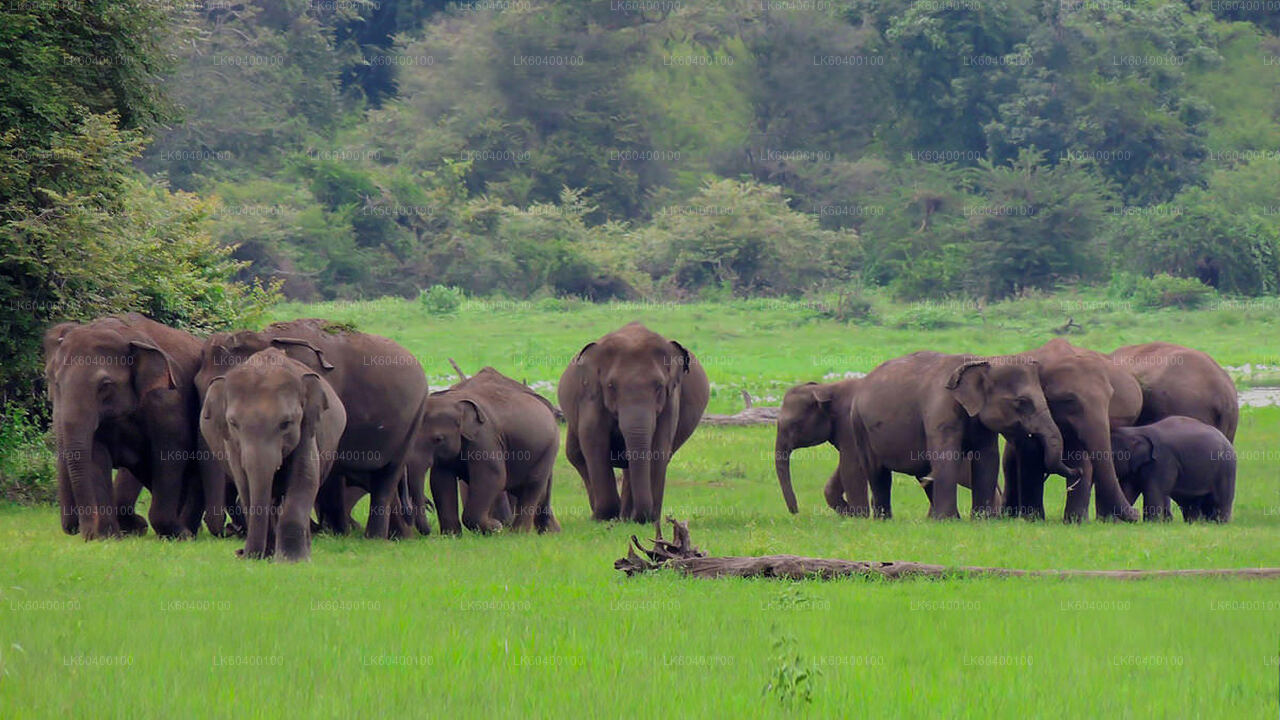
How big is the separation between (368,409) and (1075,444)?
7.47 m

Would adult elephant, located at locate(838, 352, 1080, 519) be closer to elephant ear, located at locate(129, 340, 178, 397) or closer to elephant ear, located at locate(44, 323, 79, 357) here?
elephant ear, located at locate(129, 340, 178, 397)

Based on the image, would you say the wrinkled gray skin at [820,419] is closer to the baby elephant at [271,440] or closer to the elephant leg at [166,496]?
the elephant leg at [166,496]

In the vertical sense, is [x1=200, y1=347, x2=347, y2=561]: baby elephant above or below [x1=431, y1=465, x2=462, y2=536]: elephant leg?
above

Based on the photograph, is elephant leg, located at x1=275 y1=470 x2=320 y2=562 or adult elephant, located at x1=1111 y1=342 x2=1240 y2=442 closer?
elephant leg, located at x1=275 y1=470 x2=320 y2=562

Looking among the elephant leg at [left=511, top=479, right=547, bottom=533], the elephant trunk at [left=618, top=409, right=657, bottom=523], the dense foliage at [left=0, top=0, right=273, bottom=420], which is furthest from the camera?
the dense foliage at [left=0, top=0, right=273, bottom=420]

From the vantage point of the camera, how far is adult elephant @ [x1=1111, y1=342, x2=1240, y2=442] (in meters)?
22.3

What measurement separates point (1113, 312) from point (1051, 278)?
298 inches

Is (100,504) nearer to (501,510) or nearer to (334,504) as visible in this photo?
(334,504)

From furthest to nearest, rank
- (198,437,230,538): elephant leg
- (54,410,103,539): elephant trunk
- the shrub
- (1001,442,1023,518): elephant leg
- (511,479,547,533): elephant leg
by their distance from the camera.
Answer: the shrub < (1001,442,1023,518): elephant leg < (511,479,547,533): elephant leg < (198,437,230,538): elephant leg < (54,410,103,539): elephant trunk

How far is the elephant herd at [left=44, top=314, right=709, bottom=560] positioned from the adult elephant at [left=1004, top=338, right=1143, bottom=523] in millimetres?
3763

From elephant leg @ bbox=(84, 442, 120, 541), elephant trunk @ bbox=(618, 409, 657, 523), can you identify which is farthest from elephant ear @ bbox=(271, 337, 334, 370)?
elephant trunk @ bbox=(618, 409, 657, 523)

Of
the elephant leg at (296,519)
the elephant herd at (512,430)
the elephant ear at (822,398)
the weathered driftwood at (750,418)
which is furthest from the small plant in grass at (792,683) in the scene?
the weathered driftwood at (750,418)

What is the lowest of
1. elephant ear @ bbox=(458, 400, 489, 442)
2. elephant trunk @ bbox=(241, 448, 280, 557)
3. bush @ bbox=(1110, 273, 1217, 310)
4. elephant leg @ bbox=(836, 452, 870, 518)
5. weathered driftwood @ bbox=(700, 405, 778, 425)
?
bush @ bbox=(1110, 273, 1217, 310)

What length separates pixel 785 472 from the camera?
2136 cm
